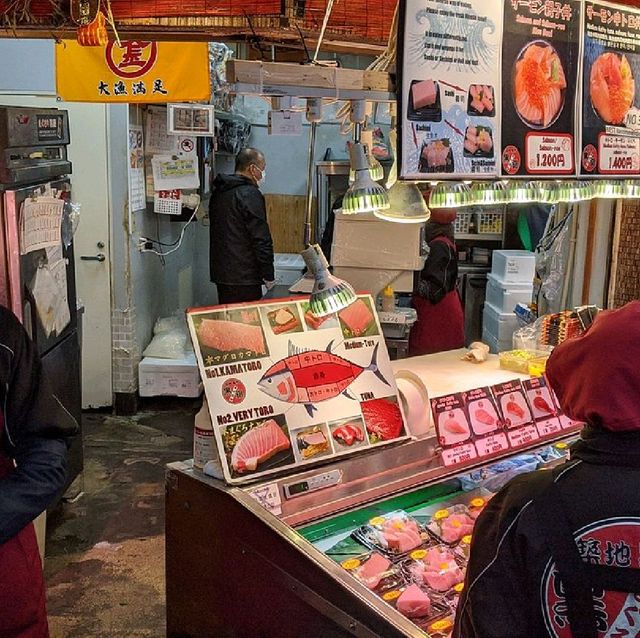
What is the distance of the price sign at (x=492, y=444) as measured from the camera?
10.4ft

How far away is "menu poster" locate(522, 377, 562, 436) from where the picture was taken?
3.42 meters

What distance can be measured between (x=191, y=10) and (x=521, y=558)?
11.1 ft

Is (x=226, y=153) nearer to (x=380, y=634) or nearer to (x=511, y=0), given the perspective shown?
(x=511, y=0)

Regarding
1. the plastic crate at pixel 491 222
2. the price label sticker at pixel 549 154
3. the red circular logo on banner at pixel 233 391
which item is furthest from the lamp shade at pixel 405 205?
the plastic crate at pixel 491 222

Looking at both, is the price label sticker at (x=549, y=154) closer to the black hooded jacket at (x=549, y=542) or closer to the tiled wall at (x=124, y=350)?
the black hooded jacket at (x=549, y=542)

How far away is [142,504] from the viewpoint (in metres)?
5.48

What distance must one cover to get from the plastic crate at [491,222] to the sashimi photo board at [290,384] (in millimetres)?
6788

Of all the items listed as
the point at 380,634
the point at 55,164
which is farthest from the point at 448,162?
the point at 55,164

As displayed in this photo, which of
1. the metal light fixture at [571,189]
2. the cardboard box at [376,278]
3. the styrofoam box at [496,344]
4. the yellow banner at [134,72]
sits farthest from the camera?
the styrofoam box at [496,344]

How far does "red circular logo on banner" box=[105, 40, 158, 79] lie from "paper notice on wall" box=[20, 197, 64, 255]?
1.71 metres

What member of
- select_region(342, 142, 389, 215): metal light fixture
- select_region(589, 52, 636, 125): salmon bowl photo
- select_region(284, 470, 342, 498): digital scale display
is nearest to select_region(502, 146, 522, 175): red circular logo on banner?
select_region(589, 52, 636, 125): salmon bowl photo

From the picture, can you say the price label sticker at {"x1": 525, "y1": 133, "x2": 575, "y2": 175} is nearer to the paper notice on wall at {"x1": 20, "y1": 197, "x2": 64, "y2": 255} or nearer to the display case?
the display case

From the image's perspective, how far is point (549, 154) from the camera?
3781 mm

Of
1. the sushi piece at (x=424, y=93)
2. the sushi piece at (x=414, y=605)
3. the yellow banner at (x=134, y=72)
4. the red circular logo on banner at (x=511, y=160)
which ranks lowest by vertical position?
the sushi piece at (x=414, y=605)
